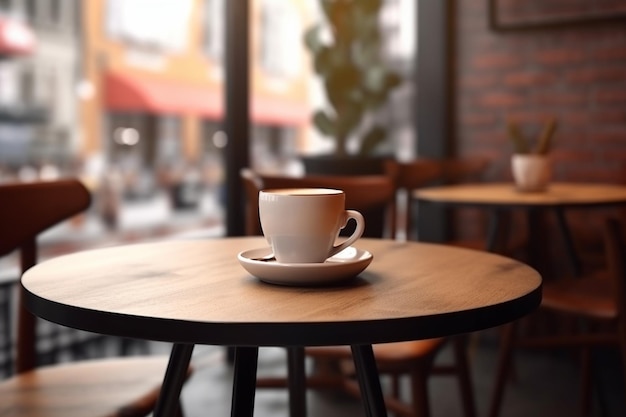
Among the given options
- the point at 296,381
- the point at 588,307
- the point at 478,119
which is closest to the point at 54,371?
the point at 296,381

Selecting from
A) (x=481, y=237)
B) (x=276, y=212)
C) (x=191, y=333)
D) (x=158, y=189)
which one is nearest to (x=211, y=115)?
(x=158, y=189)

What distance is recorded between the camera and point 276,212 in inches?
38.4

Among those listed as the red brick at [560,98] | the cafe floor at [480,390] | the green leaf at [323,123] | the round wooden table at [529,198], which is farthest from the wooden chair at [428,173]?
the cafe floor at [480,390]

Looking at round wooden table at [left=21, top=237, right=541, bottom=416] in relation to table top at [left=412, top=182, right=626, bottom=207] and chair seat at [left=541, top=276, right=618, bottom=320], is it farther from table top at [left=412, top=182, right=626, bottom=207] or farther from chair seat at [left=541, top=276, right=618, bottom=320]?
table top at [left=412, top=182, right=626, bottom=207]

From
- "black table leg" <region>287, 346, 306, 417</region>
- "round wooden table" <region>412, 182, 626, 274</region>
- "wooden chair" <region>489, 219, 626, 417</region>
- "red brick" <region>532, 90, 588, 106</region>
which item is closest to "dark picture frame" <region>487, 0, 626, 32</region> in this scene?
"red brick" <region>532, 90, 588, 106</region>

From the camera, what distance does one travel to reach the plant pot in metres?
2.67

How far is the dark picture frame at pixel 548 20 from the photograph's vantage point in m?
3.53

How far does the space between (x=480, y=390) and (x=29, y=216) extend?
6.91 feet

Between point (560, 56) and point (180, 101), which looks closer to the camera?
point (560, 56)

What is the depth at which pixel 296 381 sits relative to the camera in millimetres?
1630

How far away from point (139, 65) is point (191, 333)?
3.59 m

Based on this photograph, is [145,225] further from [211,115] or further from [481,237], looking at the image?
[481,237]

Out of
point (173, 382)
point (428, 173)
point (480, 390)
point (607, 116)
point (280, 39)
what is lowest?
point (480, 390)

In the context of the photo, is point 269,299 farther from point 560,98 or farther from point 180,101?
point 180,101
